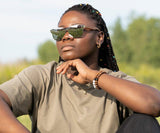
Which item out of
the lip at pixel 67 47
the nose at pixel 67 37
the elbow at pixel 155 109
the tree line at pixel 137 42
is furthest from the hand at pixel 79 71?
the tree line at pixel 137 42

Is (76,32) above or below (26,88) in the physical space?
above

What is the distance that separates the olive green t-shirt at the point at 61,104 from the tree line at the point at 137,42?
91.9 feet

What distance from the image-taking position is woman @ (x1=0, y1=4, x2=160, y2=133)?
266 cm

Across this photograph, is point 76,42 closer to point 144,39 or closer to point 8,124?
point 8,124

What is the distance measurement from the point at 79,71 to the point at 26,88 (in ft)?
1.69

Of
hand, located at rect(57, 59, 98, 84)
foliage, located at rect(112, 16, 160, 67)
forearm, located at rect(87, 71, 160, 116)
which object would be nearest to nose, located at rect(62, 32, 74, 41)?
hand, located at rect(57, 59, 98, 84)

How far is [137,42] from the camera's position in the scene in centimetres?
3978

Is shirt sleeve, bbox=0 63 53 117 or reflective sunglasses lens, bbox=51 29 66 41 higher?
reflective sunglasses lens, bbox=51 29 66 41

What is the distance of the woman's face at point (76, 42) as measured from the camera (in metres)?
2.96

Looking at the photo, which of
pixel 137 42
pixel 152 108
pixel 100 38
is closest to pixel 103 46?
pixel 100 38

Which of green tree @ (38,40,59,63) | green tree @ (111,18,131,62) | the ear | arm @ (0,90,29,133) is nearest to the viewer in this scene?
arm @ (0,90,29,133)

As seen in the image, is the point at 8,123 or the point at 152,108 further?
the point at 152,108

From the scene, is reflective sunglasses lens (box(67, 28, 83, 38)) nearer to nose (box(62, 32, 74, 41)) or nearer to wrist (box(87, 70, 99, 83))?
nose (box(62, 32, 74, 41))

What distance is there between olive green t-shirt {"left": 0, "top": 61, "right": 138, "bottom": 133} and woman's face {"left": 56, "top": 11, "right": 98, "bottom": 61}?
0.21m
